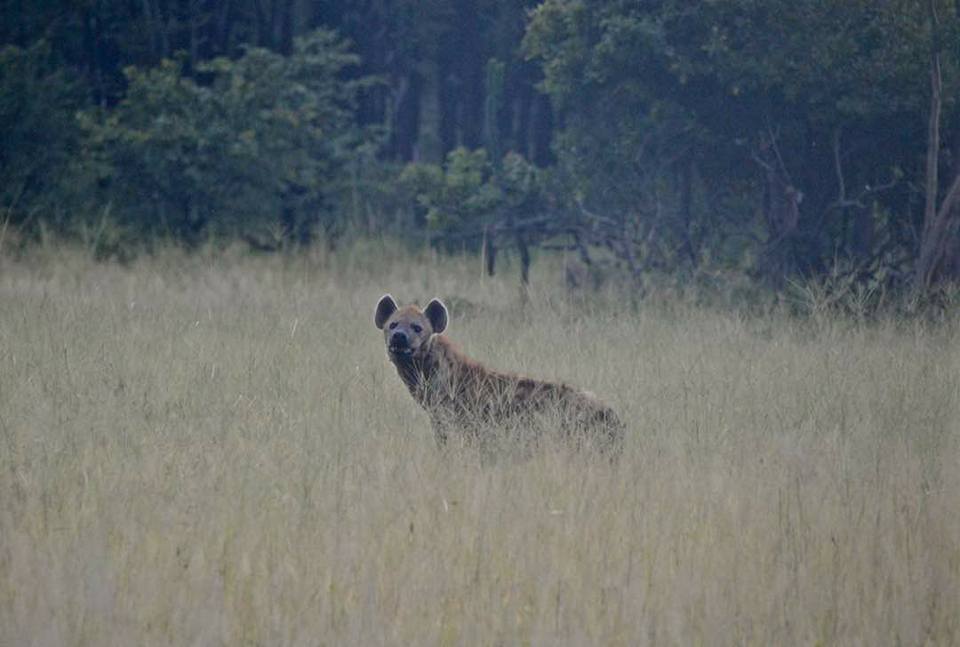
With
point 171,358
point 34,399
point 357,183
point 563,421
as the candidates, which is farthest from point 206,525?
point 357,183

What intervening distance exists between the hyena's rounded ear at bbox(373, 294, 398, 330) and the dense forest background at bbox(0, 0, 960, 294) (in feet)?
17.4

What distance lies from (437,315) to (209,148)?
10617 mm

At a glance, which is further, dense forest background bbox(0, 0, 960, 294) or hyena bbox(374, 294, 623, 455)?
dense forest background bbox(0, 0, 960, 294)

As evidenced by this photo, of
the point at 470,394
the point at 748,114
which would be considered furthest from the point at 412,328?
the point at 748,114

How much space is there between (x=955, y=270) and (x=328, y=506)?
29.4ft

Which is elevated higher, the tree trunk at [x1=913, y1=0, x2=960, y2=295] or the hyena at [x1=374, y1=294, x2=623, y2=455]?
the tree trunk at [x1=913, y1=0, x2=960, y2=295]

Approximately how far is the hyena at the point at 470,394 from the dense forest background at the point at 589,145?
18.4 ft

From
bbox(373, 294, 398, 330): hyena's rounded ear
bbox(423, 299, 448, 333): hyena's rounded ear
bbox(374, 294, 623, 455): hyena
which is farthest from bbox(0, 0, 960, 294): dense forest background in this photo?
bbox(374, 294, 623, 455): hyena

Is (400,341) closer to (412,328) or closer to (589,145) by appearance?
(412,328)

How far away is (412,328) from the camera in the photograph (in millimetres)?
6883

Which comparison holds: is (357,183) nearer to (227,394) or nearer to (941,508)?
(227,394)

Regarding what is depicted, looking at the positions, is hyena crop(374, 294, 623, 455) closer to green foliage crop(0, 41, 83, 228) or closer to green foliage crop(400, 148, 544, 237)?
green foliage crop(400, 148, 544, 237)

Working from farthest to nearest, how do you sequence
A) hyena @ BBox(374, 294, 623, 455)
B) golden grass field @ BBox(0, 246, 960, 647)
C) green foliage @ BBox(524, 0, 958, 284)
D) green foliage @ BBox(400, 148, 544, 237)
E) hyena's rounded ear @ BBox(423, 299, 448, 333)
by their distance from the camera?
green foliage @ BBox(400, 148, 544, 237), green foliage @ BBox(524, 0, 958, 284), hyena's rounded ear @ BBox(423, 299, 448, 333), hyena @ BBox(374, 294, 623, 455), golden grass field @ BBox(0, 246, 960, 647)

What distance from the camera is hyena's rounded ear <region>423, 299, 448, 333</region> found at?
277 inches
